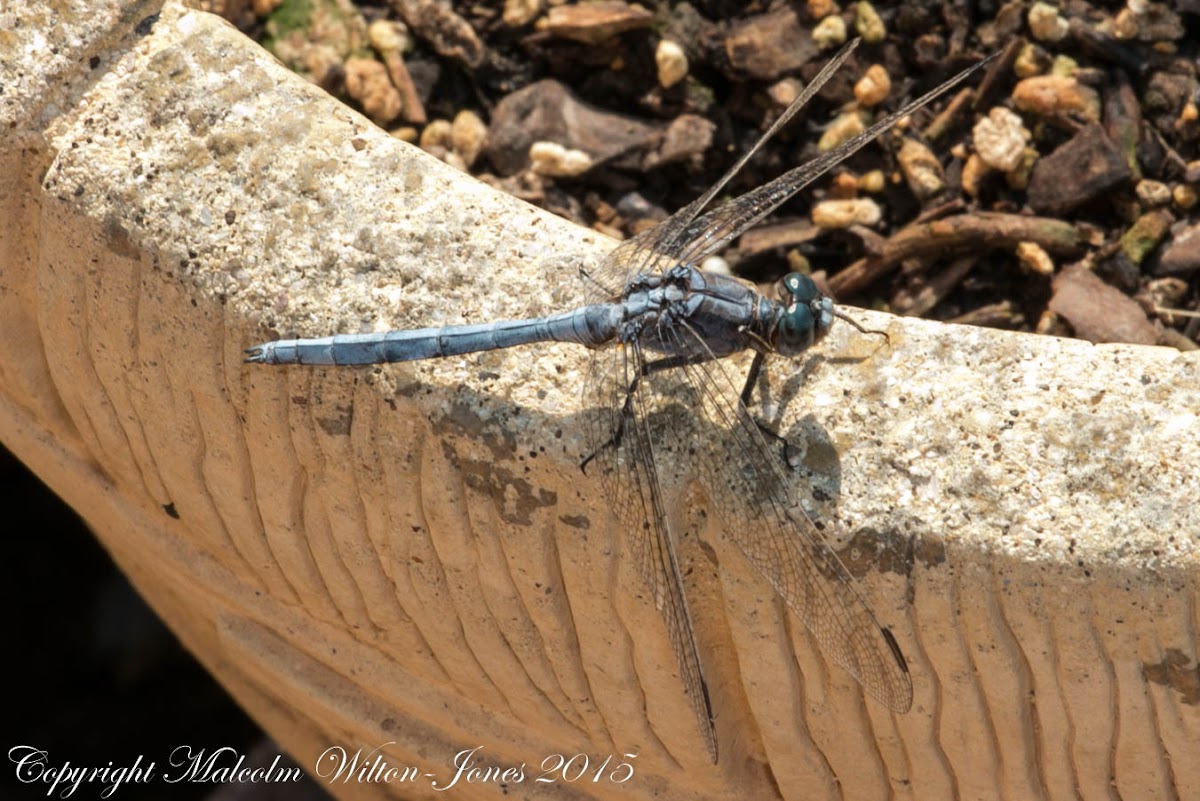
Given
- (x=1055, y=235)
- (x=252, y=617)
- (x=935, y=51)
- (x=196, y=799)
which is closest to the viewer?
(x=252, y=617)

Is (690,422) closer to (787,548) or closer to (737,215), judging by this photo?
(787,548)

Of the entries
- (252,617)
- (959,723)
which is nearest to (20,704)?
(252,617)

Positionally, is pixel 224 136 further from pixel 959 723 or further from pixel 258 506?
pixel 959 723

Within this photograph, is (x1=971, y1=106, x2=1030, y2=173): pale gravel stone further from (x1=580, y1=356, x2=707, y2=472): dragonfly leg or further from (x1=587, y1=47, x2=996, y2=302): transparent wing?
(x1=580, y1=356, x2=707, y2=472): dragonfly leg

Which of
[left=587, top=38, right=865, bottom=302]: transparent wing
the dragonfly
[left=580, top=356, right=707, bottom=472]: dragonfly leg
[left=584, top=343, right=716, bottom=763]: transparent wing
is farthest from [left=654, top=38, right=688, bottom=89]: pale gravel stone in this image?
[left=584, top=343, right=716, bottom=763]: transparent wing

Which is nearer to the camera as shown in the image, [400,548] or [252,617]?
[400,548]

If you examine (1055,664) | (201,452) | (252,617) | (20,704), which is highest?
(201,452)

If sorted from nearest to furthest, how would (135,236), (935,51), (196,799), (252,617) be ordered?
(135,236), (252,617), (935,51), (196,799)
